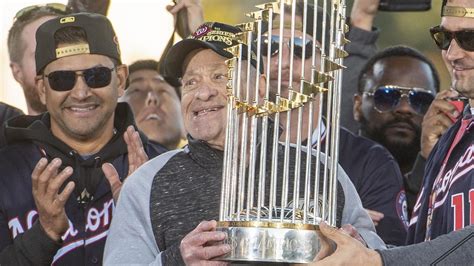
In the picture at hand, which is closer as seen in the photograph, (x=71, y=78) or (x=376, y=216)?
(x=376, y=216)

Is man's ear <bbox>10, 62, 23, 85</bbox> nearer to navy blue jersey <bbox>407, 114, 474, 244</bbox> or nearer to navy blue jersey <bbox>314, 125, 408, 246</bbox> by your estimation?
navy blue jersey <bbox>314, 125, 408, 246</bbox>

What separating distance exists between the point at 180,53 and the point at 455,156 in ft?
3.74

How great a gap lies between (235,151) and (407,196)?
2409 mm

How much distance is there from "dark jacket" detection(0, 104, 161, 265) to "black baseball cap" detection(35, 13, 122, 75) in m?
0.33

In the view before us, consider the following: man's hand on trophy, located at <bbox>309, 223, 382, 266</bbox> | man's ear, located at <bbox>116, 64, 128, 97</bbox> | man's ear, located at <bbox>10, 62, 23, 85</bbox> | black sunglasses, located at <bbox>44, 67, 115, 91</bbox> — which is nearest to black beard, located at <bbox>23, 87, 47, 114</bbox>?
man's ear, located at <bbox>10, 62, 23, 85</bbox>

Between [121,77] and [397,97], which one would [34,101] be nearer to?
[121,77]

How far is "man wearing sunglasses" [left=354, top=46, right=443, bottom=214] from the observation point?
692 centimetres

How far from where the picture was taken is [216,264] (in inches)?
178

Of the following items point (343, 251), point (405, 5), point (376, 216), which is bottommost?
point (376, 216)

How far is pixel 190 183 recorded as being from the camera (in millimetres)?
5031

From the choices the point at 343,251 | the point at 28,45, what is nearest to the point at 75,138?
the point at 28,45

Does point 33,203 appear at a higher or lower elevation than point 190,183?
lower

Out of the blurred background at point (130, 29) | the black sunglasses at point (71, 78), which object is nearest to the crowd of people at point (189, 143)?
the black sunglasses at point (71, 78)

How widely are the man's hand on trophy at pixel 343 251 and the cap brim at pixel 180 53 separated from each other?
1.18m
